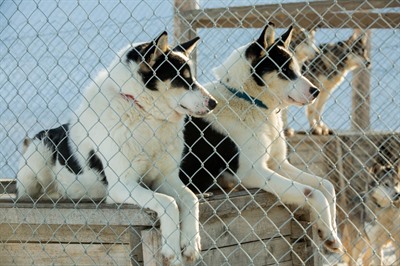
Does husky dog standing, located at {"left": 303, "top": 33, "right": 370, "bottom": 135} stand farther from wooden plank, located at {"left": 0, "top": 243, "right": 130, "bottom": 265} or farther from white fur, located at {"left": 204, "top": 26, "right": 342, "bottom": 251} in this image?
wooden plank, located at {"left": 0, "top": 243, "right": 130, "bottom": 265}

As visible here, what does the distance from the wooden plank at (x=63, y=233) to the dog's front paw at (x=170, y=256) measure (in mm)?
260

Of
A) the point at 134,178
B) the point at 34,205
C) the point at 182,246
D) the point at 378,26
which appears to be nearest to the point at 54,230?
the point at 34,205

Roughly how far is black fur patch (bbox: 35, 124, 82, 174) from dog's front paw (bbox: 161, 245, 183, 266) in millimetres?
913

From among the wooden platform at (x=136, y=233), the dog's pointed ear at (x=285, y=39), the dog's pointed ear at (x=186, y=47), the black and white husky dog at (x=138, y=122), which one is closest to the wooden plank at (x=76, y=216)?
the wooden platform at (x=136, y=233)

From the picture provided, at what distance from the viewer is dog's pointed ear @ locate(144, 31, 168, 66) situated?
3.49m

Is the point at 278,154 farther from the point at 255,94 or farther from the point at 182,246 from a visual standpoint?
the point at 182,246

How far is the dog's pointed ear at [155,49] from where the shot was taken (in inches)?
138

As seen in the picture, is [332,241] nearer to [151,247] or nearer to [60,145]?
[151,247]

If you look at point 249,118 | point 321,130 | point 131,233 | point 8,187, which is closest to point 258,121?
point 249,118

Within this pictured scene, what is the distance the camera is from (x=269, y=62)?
13.6 feet

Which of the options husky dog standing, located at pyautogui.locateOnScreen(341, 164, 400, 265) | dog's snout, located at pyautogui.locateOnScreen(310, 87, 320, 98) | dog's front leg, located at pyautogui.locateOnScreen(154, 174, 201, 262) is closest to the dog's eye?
dog's front leg, located at pyautogui.locateOnScreen(154, 174, 201, 262)

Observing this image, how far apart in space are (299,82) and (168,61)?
37.0 inches

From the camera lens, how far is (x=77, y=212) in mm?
3459

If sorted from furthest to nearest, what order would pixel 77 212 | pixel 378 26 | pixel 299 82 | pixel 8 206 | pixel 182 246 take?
pixel 378 26 < pixel 299 82 < pixel 8 206 < pixel 77 212 < pixel 182 246
